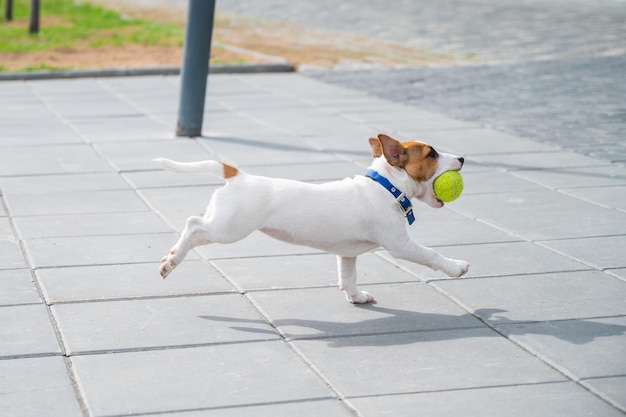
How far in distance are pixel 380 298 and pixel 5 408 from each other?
2.45 meters

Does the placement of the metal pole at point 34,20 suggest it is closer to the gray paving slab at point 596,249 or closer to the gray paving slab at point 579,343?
the gray paving slab at point 596,249

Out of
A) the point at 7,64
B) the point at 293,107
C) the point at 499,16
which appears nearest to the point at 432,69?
the point at 293,107

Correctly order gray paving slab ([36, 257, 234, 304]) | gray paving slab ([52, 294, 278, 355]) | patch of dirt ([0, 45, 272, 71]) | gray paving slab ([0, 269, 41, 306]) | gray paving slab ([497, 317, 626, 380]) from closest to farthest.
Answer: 1. gray paving slab ([497, 317, 626, 380])
2. gray paving slab ([52, 294, 278, 355])
3. gray paving slab ([0, 269, 41, 306])
4. gray paving slab ([36, 257, 234, 304])
5. patch of dirt ([0, 45, 272, 71])

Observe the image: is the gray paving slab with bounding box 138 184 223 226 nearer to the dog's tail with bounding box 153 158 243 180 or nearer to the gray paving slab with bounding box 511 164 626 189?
the dog's tail with bounding box 153 158 243 180

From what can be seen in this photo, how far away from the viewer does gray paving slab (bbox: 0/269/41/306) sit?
6.31 metres

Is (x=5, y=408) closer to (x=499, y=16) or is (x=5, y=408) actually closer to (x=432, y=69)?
(x=432, y=69)

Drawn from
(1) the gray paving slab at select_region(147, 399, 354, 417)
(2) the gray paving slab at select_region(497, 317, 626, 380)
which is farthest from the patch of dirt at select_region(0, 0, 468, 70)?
(1) the gray paving slab at select_region(147, 399, 354, 417)

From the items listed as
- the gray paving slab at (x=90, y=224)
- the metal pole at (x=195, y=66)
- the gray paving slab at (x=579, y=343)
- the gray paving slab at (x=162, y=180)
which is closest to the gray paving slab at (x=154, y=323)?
the gray paving slab at (x=579, y=343)

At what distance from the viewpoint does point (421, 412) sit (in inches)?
189

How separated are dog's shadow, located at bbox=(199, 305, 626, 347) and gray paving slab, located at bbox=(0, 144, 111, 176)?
4.33 m

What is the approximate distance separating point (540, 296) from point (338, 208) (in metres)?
1.35

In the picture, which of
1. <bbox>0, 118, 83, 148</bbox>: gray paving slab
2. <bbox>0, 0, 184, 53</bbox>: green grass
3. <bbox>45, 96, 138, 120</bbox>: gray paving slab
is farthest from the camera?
<bbox>0, 0, 184, 53</bbox>: green grass

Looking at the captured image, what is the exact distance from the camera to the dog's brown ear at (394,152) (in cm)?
611

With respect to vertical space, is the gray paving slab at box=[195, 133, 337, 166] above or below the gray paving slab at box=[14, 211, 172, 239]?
above
